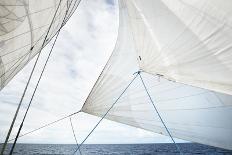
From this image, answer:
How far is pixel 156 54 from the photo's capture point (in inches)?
227

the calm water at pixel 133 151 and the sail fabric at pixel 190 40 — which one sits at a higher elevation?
the sail fabric at pixel 190 40

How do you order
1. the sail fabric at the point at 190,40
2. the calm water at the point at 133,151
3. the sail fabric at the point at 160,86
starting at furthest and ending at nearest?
the calm water at the point at 133,151 → the sail fabric at the point at 160,86 → the sail fabric at the point at 190,40

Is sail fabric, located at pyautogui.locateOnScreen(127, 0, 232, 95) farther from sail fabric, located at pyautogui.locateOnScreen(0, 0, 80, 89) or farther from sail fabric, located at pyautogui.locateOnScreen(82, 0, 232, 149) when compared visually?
sail fabric, located at pyautogui.locateOnScreen(0, 0, 80, 89)

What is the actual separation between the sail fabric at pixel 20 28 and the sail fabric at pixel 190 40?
1918mm

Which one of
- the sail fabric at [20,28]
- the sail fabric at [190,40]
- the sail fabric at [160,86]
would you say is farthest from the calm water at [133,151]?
the sail fabric at [20,28]

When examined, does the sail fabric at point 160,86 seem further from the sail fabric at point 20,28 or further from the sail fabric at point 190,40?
the sail fabric at point 20,28

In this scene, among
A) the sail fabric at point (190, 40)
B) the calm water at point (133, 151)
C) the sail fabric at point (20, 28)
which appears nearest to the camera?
the sail fabric at point (190, 40)

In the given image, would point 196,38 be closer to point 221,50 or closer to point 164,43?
point 221,50

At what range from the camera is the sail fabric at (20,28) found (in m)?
4.53

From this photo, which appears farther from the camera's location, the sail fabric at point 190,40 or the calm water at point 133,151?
the calm water at point 133,151

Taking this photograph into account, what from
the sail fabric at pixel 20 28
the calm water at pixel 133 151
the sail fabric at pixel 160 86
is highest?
the sail fabric at pixel 20 28

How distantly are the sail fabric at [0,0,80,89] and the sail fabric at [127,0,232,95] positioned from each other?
6.29 feet

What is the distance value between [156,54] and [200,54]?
4.25ft

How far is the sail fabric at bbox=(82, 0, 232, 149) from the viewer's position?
500cm
